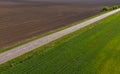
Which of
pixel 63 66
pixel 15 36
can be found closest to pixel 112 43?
pixel 63 66

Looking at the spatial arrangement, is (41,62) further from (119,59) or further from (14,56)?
(119,59)

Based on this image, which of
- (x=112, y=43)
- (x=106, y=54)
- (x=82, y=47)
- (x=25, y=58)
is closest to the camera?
(x=25, y=58)

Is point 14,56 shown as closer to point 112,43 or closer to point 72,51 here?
point 72,51

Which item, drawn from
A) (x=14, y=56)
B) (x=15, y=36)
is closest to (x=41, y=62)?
(x=14, y=56)

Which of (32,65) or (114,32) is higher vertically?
(32,65)

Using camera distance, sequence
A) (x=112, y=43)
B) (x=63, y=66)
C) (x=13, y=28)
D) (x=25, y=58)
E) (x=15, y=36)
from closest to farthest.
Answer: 1. (x=63, y=66)
2. (x=25, y=58)
3. (x=112, y=43)
4. (x=15, y=36)
5. (x=13, y=28)

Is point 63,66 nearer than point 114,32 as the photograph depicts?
Yes
